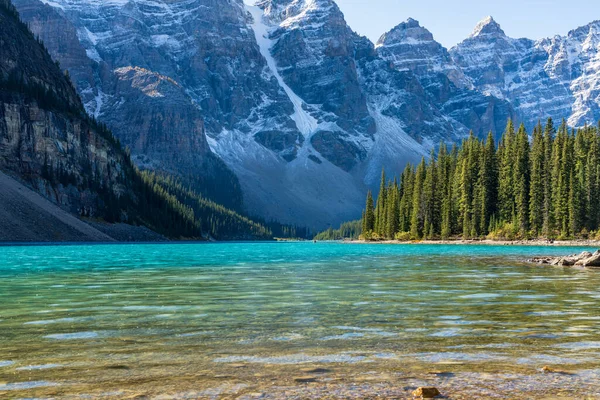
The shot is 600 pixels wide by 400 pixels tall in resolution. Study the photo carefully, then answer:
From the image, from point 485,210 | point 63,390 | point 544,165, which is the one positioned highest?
point 544,165

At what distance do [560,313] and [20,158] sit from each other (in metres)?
169

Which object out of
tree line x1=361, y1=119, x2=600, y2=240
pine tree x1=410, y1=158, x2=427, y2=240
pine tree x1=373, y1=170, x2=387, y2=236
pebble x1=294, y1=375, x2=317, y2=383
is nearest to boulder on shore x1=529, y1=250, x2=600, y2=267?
pebble x1=294, y1=375, x2=317, y2=383

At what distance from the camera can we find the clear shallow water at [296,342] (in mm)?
9875

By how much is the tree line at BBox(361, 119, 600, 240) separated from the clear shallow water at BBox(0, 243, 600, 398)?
87.0 metres

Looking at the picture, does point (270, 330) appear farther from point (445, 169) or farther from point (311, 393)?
point (445, 169)

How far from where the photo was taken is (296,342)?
13648 mm

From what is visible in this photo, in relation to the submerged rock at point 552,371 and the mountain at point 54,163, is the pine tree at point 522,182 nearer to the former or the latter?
the mountain at point 54,163

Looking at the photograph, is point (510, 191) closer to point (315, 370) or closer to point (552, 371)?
point (552, 371)

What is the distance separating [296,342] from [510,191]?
377ft

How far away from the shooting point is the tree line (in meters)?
106

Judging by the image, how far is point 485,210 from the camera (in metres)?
125

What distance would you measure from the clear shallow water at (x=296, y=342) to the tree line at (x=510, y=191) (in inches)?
3424

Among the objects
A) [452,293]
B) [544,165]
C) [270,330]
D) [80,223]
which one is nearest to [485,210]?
[544,165]

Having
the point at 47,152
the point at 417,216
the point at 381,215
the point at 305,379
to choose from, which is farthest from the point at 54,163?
the point at 305,379
